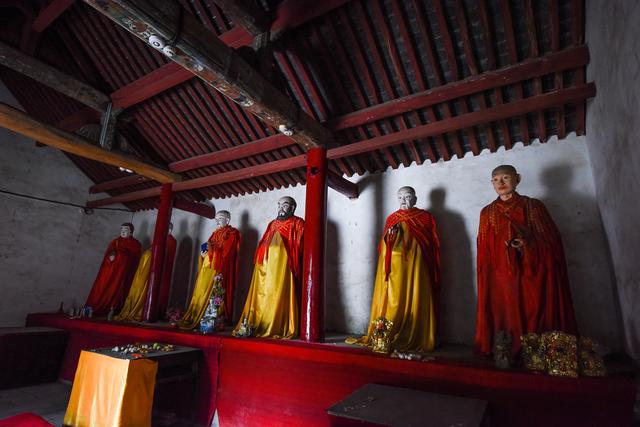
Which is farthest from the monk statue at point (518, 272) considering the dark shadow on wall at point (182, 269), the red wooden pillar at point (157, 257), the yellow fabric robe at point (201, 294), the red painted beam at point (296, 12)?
the dark shadow on wall at point (182, 269)

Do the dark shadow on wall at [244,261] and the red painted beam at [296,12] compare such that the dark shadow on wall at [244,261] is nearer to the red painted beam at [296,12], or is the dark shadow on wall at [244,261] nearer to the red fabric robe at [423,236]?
the red fabric robe at [423,236]

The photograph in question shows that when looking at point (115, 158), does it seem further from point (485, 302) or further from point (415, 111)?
point (485, 302)

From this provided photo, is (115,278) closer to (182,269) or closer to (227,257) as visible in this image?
(182,269)

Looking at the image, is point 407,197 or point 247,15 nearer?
point 247,15

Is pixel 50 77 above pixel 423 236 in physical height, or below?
above

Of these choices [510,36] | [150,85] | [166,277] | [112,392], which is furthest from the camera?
[166,277]

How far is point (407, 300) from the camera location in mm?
3955

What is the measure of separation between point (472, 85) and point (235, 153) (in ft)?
12.5

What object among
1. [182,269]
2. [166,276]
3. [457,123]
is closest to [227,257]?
[166,276]

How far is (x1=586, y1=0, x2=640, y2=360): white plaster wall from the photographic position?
2182 mm

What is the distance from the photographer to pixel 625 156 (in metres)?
2.48

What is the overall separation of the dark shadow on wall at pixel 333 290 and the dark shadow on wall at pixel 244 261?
1.69 metres

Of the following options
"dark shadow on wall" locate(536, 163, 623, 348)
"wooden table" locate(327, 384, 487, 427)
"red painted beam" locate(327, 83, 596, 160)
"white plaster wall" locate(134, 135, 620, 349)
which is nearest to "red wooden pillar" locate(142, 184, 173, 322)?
"white plaster wall" locate(134, 135, 620, 349)

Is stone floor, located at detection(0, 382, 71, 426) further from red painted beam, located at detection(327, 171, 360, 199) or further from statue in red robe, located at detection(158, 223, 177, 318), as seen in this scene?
red painted beam, located at detection(327, 171, 360, 199)
